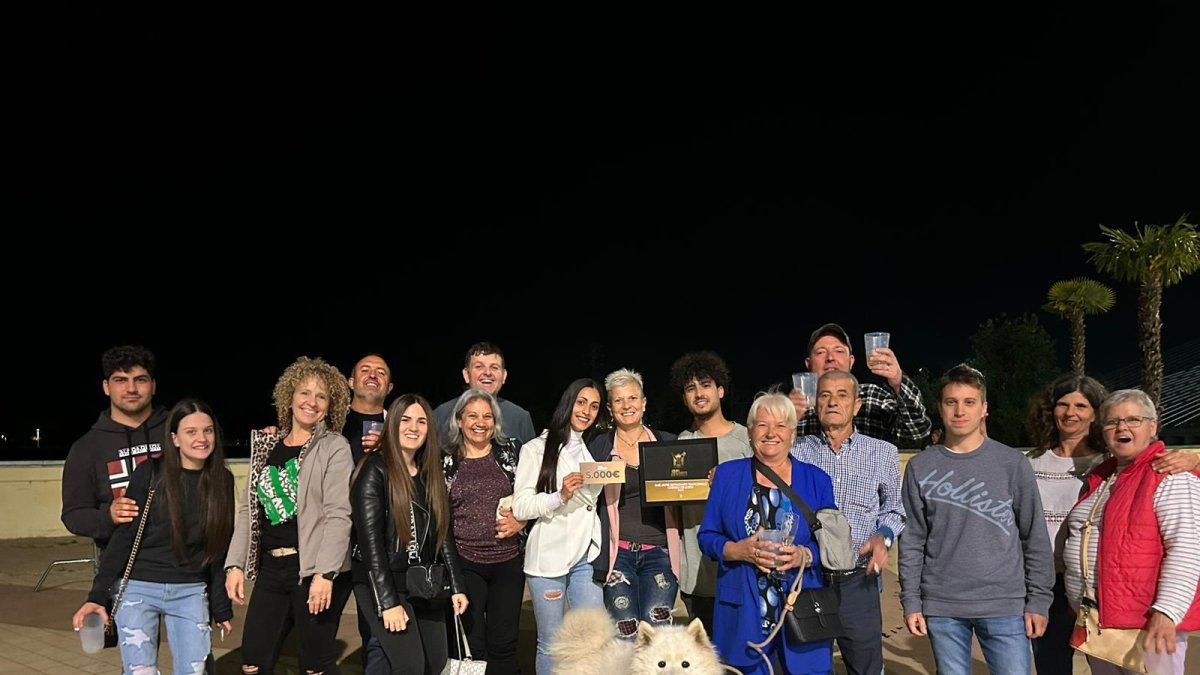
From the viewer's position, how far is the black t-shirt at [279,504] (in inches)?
211

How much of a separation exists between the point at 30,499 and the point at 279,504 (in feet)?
50.7

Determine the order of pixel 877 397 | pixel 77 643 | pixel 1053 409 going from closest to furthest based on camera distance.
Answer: pixel 1053 409, pixel 877 397, pixel 77 643

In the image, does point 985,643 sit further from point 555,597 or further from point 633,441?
point 555,597

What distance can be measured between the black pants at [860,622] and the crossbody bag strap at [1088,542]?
1047 mm

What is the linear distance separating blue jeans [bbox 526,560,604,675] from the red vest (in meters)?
2.81

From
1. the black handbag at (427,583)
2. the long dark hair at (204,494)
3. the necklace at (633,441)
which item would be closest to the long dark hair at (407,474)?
the black handbag at (427,583)

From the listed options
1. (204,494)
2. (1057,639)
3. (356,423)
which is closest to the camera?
(1057,639)

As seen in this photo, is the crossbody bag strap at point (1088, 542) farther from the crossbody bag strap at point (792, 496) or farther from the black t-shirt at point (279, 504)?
the black t-shirt at point (279, 504)

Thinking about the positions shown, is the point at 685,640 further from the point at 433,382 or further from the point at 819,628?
the point at 433,382

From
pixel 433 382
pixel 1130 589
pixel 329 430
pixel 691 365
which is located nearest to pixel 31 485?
pixel 329 430

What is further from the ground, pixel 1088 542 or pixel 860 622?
pixel 1088 542

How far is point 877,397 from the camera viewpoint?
5879mm

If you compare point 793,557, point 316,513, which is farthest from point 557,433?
point 793,557

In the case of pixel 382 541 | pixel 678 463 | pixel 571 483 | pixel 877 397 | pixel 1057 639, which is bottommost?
pixel 1057 639
